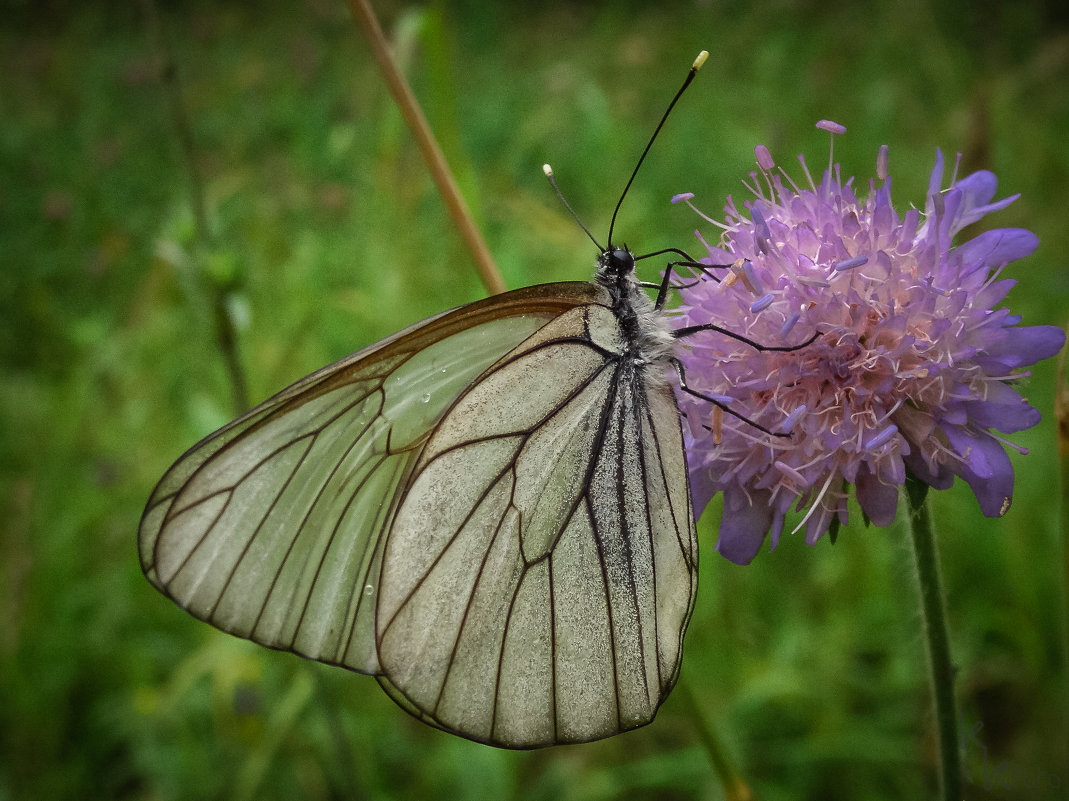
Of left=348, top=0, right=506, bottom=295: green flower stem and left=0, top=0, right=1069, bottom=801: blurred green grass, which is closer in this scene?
left=348, top=0, right=506, bottom=295: green flower stem

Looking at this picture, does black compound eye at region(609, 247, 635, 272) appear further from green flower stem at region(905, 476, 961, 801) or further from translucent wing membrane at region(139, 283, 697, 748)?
green flower stem at region(905, 476, 961, 801)

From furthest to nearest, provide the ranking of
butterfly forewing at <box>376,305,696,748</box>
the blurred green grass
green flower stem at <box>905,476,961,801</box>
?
the blurred green grass < butterfly forewing at <box>376,305,696,748</box> < green flower stem at <box>905,476,961,801</box>

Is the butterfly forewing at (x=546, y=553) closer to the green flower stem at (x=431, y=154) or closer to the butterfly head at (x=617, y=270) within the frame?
the butterfly head at (x=617, y=270)

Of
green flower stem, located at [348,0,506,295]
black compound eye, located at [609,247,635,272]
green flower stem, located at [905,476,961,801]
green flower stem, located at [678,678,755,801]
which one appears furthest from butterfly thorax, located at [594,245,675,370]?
green flower stem, located at [678,678,755,801]

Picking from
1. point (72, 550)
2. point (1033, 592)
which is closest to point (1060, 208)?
point (1033, 592)

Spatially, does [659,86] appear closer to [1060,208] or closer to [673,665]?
[1060,208]

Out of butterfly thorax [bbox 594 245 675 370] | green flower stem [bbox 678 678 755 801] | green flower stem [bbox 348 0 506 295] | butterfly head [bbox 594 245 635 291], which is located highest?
green flower stem [bbox 348 0 506 295]
